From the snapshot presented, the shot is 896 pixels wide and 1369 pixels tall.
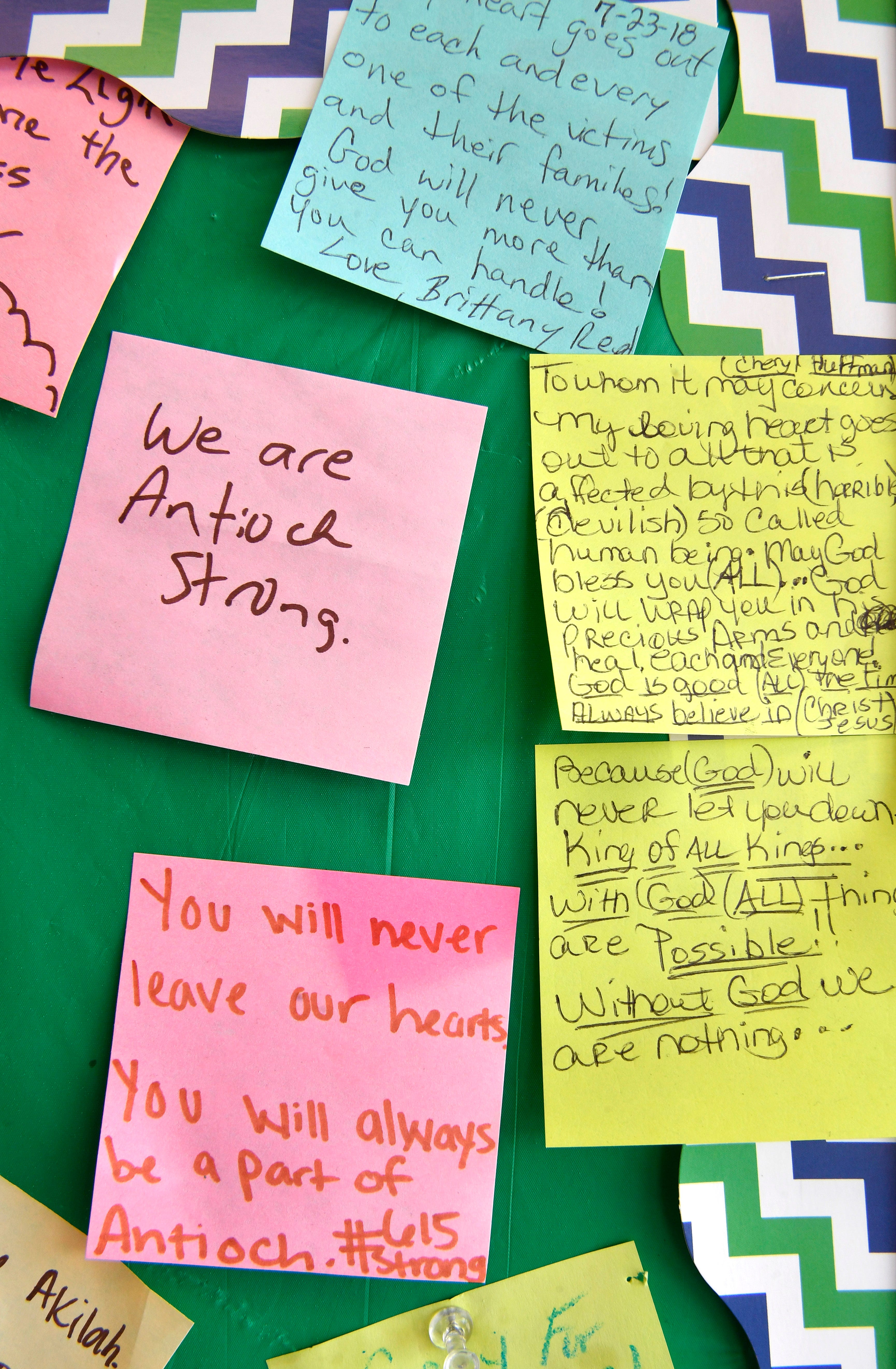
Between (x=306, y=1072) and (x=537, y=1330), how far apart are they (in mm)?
255

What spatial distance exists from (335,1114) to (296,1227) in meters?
0.08

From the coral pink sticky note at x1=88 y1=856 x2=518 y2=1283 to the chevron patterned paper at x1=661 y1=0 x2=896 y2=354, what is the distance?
1.61 ft

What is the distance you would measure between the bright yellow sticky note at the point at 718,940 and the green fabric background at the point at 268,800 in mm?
31

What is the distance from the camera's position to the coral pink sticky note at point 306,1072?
0.58m

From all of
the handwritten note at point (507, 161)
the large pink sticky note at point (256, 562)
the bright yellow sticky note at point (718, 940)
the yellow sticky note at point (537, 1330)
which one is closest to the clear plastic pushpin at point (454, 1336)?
the yellow sticky note at point (537, 1330)

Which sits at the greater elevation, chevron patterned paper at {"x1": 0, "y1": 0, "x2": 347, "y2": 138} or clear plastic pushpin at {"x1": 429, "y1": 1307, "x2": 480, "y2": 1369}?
chevron patterned paper at {"x1": 0, "y1": 0, "x2": 347, "y2": 138}

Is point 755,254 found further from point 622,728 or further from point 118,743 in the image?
point 118,743

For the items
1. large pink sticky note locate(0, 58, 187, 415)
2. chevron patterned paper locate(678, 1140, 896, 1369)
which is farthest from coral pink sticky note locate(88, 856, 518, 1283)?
large pink sticky note locate(0, 58, 187, 415)

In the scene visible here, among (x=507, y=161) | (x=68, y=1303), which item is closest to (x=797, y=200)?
(x=507, y=161)

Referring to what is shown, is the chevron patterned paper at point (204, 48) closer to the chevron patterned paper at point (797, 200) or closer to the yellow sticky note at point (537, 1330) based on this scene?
the chevron patterned paper at point (797, 200)

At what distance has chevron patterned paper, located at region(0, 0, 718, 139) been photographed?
599mm

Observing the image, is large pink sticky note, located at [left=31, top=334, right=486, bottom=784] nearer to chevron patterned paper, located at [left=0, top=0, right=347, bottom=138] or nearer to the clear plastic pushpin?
chevron patterned paper, located at [left=0, top=0, right=347, bottom=138]

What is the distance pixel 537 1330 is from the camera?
23.2 inches

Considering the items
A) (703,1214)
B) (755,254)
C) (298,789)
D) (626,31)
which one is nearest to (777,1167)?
(703,1214)
